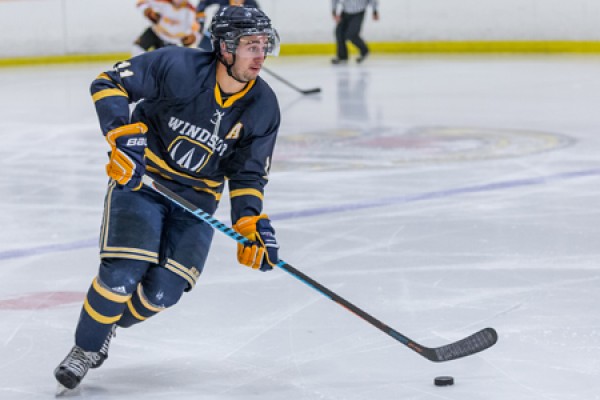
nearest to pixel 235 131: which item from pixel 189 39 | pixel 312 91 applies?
pixel 312 91

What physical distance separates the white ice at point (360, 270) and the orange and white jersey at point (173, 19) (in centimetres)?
244

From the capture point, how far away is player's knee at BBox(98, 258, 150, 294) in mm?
2617

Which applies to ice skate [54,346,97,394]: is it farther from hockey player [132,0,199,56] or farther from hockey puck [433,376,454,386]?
hockey player [132,0,199,56]

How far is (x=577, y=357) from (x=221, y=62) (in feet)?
3.55

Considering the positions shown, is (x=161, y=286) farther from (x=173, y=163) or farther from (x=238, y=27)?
(x=238, y=27)

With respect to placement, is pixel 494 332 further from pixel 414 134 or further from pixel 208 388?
pixel 414 134

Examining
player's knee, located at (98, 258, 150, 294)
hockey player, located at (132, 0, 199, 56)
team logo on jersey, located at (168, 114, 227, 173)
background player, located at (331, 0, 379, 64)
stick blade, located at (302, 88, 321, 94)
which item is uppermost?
team logo on jersey, located at (168, 114, 227, 173)

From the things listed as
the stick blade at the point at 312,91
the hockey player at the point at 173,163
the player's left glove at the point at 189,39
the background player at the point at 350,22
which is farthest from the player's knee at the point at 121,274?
the background player at the point at 350,22

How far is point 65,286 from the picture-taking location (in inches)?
142

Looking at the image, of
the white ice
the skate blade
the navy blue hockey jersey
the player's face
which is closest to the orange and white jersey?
the white ice

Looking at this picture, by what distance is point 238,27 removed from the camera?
2.73 meters

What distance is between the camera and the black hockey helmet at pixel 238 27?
2729 millimetres

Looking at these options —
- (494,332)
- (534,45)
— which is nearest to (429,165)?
(494,332)

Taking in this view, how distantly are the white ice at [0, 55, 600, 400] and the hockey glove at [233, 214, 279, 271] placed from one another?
264 mm
